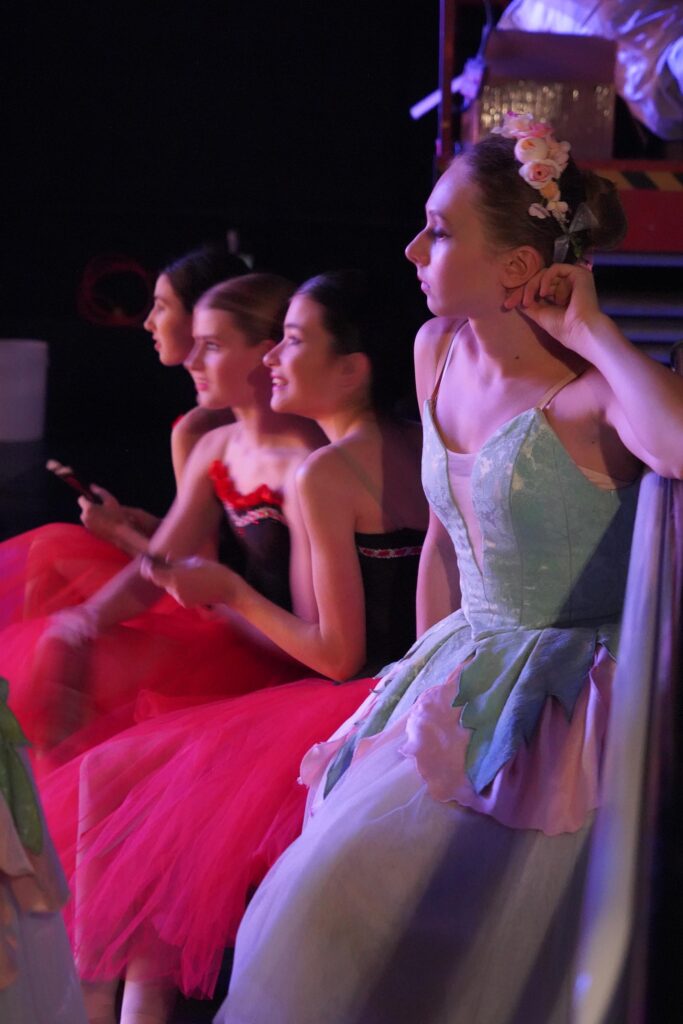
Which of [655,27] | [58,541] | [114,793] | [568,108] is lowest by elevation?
[114,793]

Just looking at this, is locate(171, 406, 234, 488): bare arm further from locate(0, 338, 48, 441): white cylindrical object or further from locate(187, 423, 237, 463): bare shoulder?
locate(0, 338, 48, 441): white cylindrical object

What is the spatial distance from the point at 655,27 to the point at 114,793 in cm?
242

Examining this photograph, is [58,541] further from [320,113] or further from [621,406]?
[320,113]

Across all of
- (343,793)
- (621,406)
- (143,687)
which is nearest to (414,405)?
(143,687)

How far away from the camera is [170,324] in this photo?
265 cm

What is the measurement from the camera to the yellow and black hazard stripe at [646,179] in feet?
9.83

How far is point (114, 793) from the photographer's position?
6.08ft

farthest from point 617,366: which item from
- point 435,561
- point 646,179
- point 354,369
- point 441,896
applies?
point 646,179

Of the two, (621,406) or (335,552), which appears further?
(335,552)

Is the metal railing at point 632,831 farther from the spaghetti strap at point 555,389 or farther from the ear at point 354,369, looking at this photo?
the ear at point 354,369

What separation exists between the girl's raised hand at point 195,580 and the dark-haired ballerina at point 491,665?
36 cm

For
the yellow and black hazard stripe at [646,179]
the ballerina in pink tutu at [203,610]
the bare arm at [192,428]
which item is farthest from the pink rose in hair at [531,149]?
the yellow and black hazard stripe at [646,179]

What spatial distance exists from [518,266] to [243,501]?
0.81 metres

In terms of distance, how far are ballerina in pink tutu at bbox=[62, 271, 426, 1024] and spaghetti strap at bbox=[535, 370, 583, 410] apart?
1.62ft
